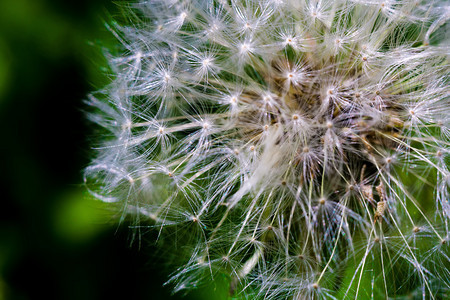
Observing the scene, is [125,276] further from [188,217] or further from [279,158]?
[279,158]

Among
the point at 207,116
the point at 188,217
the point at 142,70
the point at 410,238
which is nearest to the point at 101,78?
the point at 142,70

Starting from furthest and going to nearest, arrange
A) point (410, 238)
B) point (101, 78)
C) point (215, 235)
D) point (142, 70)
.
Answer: point (101, 78), point (142, 70), point (215, 235), point (410, 238)

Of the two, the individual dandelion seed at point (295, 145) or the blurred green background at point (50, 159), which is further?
the blurred green background at point (50, 159)

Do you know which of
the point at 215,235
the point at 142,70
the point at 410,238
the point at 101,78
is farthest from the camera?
the point at 101,78

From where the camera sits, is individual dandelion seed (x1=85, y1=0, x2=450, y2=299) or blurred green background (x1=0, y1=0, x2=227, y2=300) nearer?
individual dandelion seed (x1=85, y1=0, x2=450, y2=299)
